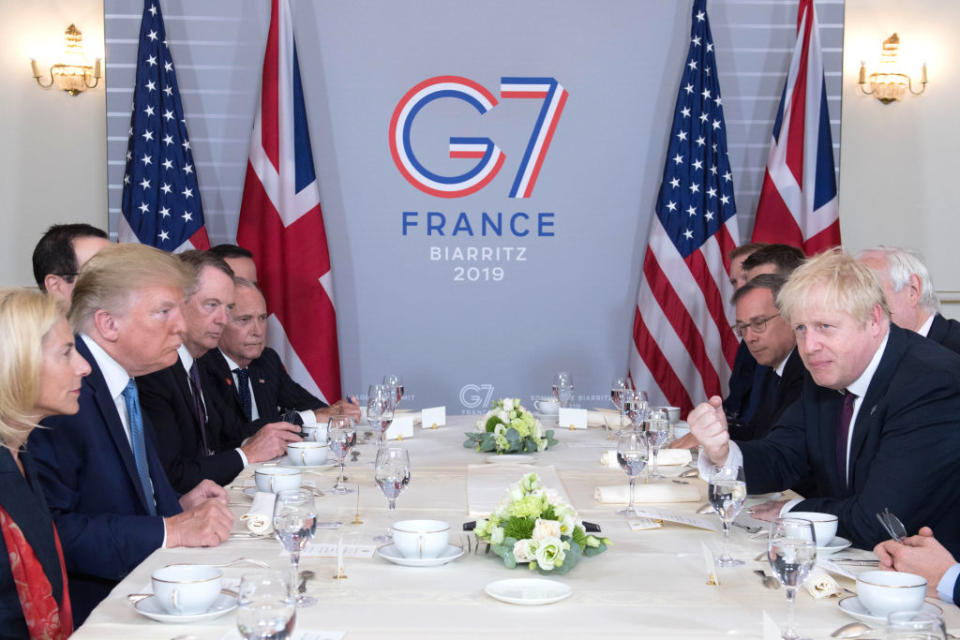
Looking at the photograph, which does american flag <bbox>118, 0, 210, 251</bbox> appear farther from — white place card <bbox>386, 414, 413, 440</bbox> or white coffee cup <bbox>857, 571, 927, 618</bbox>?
white coffee cup <bbox>857, 571, 927, 618</bbox>

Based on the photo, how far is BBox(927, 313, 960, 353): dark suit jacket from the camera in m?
3.81

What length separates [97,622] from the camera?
178 centimetres

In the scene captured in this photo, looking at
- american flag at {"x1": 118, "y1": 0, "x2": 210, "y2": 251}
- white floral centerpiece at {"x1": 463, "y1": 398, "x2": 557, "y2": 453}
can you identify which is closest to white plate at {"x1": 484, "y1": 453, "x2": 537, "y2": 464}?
white floral centerpiece at {"x1": 463, "y1": 398, "x2": 557, "y2": 453}

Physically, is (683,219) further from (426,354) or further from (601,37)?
(426,354)

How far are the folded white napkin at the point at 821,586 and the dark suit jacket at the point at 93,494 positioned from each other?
1378 millimetres

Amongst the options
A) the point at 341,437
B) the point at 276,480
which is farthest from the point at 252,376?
the point at 276,480

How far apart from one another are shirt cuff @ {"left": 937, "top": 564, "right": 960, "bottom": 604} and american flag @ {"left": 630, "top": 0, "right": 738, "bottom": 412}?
3705mm

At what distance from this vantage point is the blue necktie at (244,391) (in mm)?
4664

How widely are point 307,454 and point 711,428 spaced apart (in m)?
1.33

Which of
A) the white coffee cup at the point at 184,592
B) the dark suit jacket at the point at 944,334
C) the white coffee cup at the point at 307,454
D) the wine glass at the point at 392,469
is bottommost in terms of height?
the white coffee cup at the point at 307,454

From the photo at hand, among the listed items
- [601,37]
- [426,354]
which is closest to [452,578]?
[426,354]

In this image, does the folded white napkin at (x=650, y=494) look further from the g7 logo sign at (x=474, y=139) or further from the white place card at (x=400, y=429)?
the g7 logo sign at (x=474, y=139)

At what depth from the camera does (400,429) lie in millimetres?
3955

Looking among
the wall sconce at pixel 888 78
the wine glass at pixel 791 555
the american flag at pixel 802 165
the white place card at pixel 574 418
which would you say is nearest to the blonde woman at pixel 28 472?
the wine glass at pixel 791 555
